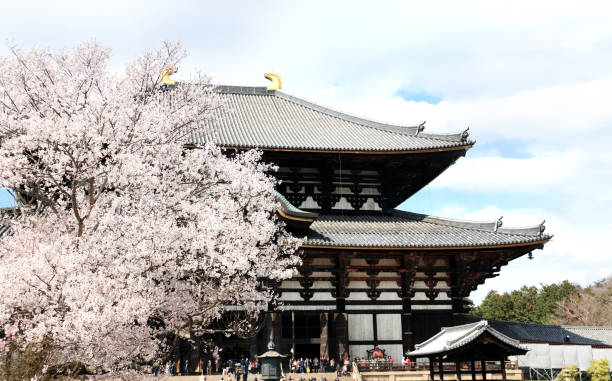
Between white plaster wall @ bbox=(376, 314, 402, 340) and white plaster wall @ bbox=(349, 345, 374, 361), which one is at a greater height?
white plaster wall @ bbox=(376, 314, 402, 340)

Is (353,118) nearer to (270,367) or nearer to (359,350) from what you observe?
(359,350)

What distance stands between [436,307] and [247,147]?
11.0 m

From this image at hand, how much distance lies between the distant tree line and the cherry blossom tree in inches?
2228

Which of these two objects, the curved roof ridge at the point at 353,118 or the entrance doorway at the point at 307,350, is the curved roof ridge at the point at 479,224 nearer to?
the curved roof ridge at the point at 353,118

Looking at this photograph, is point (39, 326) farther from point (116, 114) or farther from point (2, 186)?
point (116, 114)

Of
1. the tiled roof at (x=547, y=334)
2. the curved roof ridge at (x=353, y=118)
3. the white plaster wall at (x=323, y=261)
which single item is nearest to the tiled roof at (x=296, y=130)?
the curved roof ridge at (x=353, y=118)

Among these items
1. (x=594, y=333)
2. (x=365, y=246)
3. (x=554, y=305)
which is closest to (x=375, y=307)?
(x=365, y=246)

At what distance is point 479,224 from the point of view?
25.3 m

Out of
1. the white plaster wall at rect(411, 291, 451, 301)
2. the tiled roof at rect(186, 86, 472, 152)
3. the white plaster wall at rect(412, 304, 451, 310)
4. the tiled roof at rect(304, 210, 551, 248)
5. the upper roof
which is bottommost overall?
the upper roof

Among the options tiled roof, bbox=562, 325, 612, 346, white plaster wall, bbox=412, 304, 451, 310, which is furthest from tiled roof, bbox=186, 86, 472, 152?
tiled roof, bbox=562, 325, 612, 346

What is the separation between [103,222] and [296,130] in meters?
16.1

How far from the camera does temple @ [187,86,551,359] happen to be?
23.0m

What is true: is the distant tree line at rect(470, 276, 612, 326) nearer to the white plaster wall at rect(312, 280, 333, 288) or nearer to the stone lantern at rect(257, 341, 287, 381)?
the white plaster wall at rect(312, 280, 333, 288)

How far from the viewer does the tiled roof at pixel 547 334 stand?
2798 centimetres
